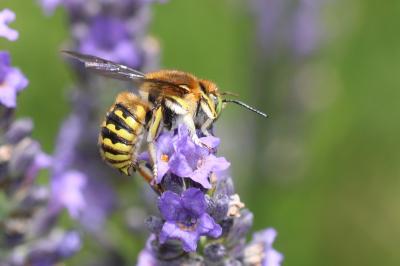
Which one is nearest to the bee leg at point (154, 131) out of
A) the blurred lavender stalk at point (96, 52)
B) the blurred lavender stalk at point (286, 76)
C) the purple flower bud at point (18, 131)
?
the purple flower bud at point (18, 131)

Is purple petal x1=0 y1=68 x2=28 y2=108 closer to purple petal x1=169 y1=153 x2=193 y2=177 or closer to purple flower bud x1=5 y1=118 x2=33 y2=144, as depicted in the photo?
purple flower bud x1=5 y1=118 x2=33 y2=144

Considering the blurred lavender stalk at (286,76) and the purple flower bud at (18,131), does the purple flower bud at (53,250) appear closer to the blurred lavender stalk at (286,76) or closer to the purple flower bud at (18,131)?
the purple flower bud at (18,131)

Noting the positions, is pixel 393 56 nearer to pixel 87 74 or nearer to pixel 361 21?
pixel 361 21

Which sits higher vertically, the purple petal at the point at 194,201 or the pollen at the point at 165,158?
the pollen at the point at 165,158

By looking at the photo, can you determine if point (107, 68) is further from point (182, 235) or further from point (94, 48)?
point (94, 48)

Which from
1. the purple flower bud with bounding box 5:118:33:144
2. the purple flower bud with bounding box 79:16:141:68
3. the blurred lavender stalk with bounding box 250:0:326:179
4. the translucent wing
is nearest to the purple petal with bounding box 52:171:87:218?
the purple flower bud with bounding box 5:118:33:144

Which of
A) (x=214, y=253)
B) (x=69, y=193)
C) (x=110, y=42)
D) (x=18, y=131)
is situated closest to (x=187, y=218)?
(x=214, y=253)

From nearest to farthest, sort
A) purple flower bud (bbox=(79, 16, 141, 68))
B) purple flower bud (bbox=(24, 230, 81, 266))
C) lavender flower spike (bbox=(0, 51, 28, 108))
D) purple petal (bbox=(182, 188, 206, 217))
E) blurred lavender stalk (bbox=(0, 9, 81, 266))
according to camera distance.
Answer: purple petal (bbox=(182, 188, 206, 217)), lavender flower spike (bbox=(0, 51, 28, 108)), blurred lavender stalk (bbox=(0, 9, 81, 266)), purple flower bud (bbox=(24, 230, 81, 266)), purple flower bud (bbox=(79, 16, 141, 68))
